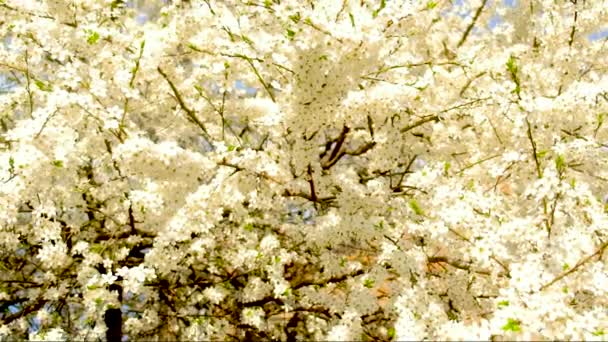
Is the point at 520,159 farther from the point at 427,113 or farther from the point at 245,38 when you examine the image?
the point at 245,38

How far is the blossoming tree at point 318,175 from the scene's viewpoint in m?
4.95

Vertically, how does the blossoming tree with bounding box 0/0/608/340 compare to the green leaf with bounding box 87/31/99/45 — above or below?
below

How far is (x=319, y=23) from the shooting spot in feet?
16.3

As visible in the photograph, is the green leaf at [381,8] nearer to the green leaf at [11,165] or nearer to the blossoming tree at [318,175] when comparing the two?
the blossoming tree at [318,175]

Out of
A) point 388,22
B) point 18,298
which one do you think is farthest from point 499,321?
point 18,298

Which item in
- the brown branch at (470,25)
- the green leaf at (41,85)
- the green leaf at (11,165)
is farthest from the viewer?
the brown branch at (470,25)

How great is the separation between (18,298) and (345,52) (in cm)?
664

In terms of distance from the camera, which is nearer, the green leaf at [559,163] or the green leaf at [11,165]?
the green leaf at [559,163]

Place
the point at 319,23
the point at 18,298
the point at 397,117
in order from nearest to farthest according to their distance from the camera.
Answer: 1. the point at 319,23
2. the point at 397,117
3. the point at 18,298

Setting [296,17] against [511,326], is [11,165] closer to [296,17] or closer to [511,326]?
[296,17]

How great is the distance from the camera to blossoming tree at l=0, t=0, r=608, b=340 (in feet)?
16.3

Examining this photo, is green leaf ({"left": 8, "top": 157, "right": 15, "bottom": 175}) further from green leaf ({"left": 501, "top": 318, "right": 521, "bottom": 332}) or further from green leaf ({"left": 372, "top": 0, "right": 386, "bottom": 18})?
green leaf ({"left": 501, "top": 318, "right": 521, "bottom": 332})

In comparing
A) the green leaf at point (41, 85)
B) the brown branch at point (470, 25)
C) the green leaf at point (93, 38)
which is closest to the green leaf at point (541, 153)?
the green leaf at point (93, 38)

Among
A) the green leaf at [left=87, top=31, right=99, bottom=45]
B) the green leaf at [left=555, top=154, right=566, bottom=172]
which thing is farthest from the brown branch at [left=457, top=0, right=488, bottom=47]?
the green leaf at [left=87, top=31, right=99, bottom=45]
